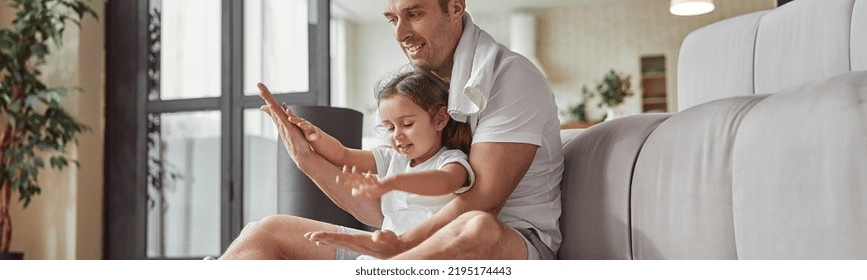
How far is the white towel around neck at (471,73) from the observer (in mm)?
1081

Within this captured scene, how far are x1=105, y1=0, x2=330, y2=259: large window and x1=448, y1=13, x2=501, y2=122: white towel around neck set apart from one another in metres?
2.12

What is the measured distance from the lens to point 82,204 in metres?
3.26

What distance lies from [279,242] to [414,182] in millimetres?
318

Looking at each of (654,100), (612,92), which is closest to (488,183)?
(612,92)

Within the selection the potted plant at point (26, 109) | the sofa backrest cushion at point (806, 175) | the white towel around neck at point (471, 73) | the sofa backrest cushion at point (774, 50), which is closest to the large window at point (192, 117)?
the potted plant at point (26, 109)

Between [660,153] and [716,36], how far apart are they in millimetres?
722

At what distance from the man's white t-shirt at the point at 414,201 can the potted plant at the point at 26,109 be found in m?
2.15

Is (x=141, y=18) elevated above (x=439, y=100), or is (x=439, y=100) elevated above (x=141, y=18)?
(x=141, y=18)

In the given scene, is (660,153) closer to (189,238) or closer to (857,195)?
(857,195)

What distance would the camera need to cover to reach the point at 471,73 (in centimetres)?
112

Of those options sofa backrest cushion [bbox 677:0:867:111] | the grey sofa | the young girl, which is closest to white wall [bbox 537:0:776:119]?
sofa backrest cushion [bbox 677:0:867:111]

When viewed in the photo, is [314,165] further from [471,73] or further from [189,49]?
[189,49]

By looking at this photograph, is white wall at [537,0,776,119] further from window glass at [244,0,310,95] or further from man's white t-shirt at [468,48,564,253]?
man's white t-shirt at [468,48,564,253]
